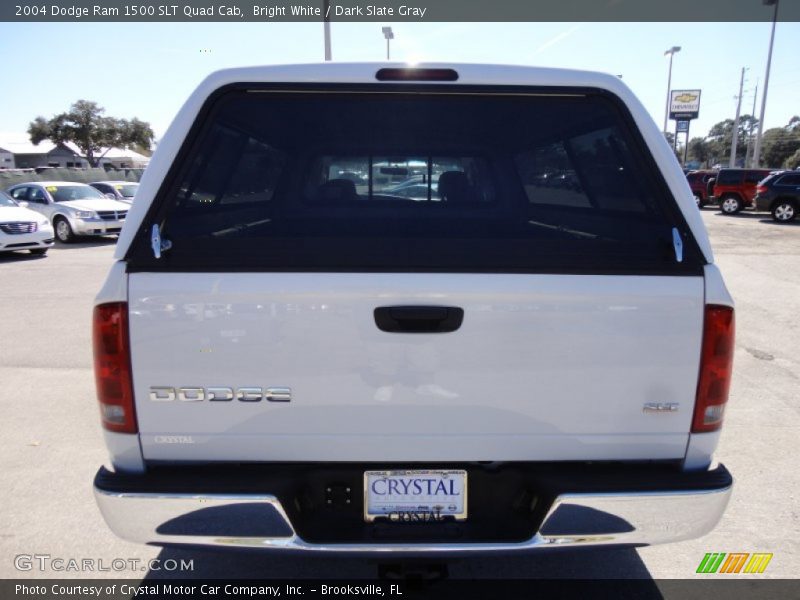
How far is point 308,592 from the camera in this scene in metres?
2.61

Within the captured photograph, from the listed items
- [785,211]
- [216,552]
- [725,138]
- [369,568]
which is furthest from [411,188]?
[725,138]

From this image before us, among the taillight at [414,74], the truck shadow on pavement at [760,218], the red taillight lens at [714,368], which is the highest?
the taillight at [414,74]

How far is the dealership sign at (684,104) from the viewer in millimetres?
42656

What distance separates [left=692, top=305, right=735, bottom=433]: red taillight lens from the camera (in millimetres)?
1964

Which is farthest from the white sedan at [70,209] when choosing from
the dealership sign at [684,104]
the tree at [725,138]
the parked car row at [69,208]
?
the tree at [725,138]

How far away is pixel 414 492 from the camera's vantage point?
6.72 feet

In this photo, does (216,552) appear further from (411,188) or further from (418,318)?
(411,188)

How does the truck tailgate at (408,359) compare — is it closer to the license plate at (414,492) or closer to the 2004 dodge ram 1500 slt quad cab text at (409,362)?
the 2004 dodge ram 1500 slt quad cab text at (409,362)

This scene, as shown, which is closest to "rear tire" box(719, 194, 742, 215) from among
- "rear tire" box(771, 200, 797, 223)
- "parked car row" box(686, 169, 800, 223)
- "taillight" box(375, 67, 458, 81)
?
"parked car row" box(686, 169, 800, 223)

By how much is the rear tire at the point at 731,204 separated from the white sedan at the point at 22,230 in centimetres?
2420

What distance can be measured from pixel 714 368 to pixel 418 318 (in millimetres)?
1031

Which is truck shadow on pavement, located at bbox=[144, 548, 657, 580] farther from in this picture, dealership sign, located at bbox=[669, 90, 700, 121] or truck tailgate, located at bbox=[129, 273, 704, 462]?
dealership sign, located at bbox=[669, 90, 700, 121]

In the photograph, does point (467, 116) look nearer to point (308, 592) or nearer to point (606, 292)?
point (606, 292)

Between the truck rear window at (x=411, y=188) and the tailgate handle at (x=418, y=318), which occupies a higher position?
the truck rear window at (x=411, y=188)
